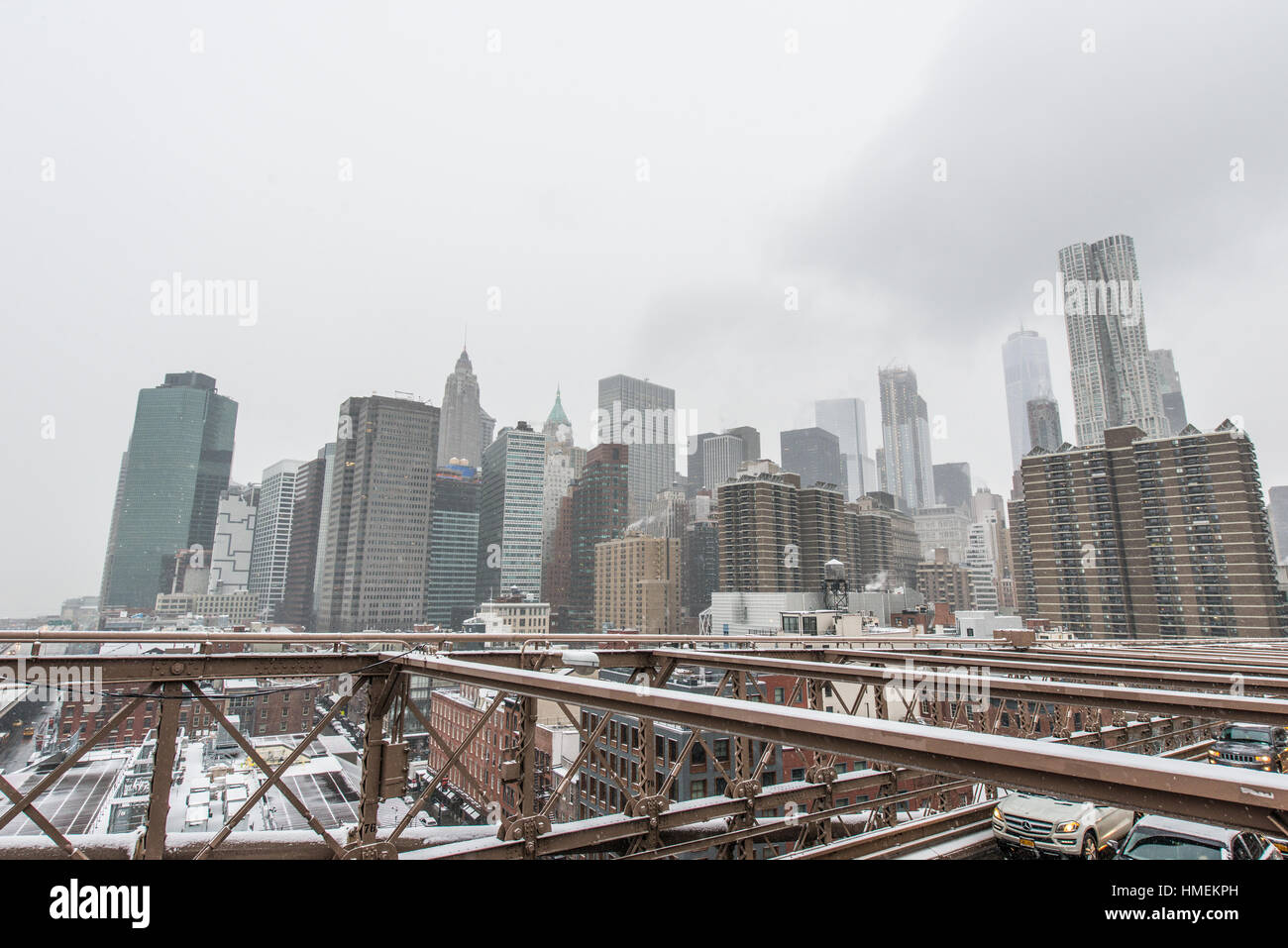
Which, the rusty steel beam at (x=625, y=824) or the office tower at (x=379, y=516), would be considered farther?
the office tower at (x=379, y=516)

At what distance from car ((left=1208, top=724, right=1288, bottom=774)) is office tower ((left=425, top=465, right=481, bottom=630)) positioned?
519ft

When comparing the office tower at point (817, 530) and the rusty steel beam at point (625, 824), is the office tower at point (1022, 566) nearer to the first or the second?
the office tower at point (817, 530)

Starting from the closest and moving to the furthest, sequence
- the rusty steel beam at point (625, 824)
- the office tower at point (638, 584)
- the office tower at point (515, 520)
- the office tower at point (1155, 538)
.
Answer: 1. the rusty steel beam at point (625, 824)
2. the office tower at point (1155, 538)
3. the office tower at point (638, 584)
4. the office tower at point (515, 520)

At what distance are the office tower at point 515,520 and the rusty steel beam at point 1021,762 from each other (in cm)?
17720

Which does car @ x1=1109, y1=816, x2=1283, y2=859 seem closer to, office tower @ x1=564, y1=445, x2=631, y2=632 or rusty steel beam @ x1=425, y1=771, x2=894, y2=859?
rusty steel beam @ x1=425, y1=771, x2=894, y2=859

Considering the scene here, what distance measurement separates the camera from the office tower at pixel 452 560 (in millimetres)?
167875

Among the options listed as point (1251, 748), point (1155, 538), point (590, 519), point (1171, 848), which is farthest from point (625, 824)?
point (590, 519)

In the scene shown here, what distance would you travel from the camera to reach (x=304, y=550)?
614 feet

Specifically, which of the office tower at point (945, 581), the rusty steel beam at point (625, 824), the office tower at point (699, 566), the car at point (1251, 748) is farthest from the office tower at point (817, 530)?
the rusty steel beam at point (625, 824)

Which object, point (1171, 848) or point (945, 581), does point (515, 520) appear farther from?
point (1171, 848)

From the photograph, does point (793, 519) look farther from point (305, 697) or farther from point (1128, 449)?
point (305, 697)

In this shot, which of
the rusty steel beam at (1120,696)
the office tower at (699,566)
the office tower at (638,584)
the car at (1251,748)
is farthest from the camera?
the office tower at (699,566)
